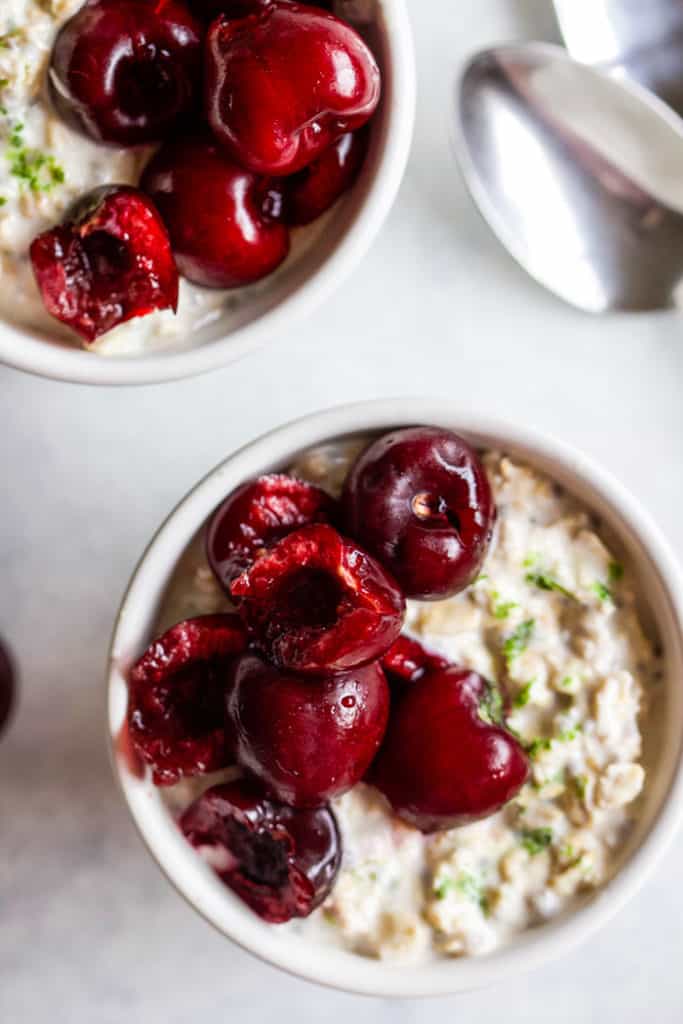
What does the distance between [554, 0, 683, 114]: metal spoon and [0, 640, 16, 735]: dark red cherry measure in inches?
33.2

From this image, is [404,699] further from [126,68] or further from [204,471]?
[126,68]

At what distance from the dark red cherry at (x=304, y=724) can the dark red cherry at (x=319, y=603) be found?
2 cm

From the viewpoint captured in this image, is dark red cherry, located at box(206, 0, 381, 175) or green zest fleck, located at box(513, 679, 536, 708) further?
green zest fleck, located at box(513, 679, 536, 708)

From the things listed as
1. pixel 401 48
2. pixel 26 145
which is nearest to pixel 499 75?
pixel 401 48

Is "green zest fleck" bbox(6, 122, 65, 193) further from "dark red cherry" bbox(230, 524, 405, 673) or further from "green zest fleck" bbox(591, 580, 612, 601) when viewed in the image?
"green zest fleck" bbox(591, 580, 612, 601)

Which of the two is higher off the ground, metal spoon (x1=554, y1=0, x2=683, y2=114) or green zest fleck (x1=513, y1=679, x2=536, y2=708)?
metal spoon (x1=554, y1=0, x2=683, y2=114)

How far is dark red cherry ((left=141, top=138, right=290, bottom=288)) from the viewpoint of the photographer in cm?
104

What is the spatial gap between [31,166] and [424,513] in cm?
42

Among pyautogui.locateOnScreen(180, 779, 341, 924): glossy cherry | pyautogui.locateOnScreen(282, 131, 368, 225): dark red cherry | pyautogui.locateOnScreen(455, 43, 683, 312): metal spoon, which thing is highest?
pyautogui.locateOnScreen(282, 131, 368, 225): dark red cherry

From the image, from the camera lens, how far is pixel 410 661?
42.6 inches

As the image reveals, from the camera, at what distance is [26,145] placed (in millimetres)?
1058

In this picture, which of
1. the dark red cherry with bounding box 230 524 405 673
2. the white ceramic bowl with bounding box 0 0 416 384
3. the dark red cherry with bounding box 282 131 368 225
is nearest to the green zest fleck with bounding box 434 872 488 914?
the dark red cherry with bounding box 230 524 405 673

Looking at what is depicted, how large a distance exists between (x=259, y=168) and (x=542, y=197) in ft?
1.33

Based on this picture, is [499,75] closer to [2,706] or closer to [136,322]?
[136,322]
